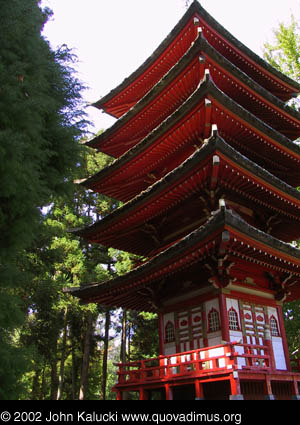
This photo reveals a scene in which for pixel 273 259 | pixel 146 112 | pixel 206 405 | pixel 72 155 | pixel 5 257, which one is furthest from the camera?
pixel 146 112

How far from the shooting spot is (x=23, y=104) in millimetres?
5684

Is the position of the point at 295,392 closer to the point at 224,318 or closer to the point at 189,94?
the point at 224,318

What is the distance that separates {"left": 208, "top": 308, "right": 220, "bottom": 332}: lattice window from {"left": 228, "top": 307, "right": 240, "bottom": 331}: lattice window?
0.34 m

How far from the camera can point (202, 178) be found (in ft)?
34.7

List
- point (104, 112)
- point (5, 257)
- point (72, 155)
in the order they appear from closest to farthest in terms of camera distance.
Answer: point (5, 257), point (72, 155), point (104, 112)

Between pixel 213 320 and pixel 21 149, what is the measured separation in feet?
24.4

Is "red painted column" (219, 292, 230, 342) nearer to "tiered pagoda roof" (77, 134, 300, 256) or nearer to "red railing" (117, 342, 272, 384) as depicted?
"red railing" (117, 342, 272, 384)

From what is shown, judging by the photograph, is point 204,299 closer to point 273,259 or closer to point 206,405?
point 273,259

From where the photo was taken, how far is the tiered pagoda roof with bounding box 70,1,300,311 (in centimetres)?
988

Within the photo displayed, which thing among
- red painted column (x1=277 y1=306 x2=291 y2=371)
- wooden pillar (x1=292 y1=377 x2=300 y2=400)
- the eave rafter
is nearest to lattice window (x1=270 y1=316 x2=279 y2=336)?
red painted column (x1=277 y1=306 x2=291 y2=371)

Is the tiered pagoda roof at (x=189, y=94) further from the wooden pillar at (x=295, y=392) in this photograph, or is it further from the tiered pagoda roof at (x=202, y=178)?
the wooden pillar at (x=295, y=392)

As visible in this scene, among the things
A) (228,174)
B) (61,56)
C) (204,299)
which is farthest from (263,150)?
(61,56)

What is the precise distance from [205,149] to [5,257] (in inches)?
229

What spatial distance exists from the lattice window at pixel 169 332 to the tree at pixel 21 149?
6.39 metres
